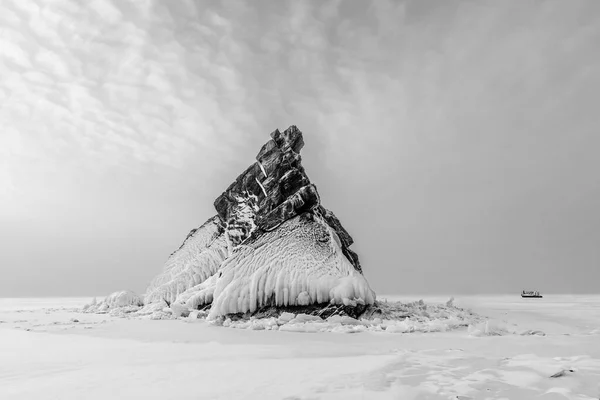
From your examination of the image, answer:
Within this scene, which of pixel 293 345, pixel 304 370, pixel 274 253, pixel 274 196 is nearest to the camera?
pixel 304 370

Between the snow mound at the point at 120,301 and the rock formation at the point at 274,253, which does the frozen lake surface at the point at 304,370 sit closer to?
the rock formation at the point at 274,253

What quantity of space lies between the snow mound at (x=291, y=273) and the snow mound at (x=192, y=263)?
5405mm

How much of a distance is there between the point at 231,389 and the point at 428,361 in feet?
8.73

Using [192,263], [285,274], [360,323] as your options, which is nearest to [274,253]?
[285,274]

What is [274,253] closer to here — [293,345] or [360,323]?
[360,323]

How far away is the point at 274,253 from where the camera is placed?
13383mm

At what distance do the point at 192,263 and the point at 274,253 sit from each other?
27.5 ft

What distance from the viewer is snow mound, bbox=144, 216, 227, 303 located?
761 inches

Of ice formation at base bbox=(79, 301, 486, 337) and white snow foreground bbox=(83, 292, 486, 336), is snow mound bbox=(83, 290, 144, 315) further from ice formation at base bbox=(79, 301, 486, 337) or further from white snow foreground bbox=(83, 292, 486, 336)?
ice formation at base bbox=(79, 301, 486, 337)

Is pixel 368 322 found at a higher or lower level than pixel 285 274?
lower

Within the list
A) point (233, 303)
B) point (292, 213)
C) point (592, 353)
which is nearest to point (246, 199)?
point (292, 213)

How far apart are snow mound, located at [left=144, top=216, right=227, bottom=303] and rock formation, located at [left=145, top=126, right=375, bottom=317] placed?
6 cm

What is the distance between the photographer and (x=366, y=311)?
39.7 ft

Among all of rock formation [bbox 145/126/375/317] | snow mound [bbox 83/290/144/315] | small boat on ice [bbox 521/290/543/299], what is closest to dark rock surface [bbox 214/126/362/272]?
rock formation [bbox 145/126/375/317]
